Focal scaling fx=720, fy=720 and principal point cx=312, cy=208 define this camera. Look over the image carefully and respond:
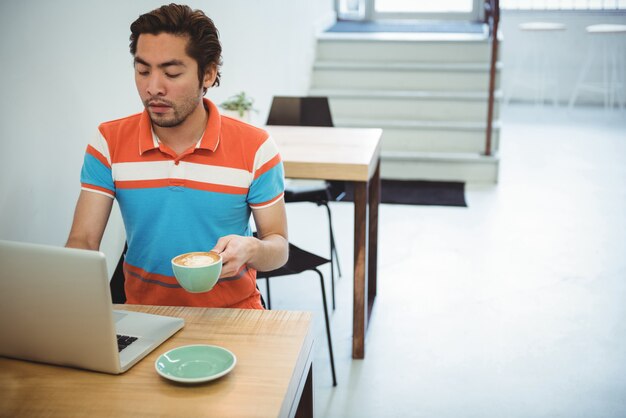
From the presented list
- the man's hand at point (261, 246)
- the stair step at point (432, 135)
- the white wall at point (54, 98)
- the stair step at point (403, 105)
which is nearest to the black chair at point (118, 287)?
the white wall at point (54, 98)

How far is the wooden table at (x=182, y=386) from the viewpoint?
100cm

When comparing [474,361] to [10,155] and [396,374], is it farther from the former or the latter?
[10,155]

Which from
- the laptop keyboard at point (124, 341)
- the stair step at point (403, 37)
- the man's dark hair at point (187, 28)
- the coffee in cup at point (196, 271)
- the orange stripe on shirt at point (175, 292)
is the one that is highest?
the man's dark hair at point (187, 28)

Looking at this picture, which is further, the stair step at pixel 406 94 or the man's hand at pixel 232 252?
the stair step at pixel 406 94

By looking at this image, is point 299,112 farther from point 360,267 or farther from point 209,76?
point 209,76

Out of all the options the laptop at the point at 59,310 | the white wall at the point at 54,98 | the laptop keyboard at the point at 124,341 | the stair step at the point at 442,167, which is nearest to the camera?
the laptop at the point at 59,310

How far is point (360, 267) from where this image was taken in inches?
98.4

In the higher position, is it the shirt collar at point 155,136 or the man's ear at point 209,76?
the man's ear at point 209,76

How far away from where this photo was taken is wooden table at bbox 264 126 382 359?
7.77 feet

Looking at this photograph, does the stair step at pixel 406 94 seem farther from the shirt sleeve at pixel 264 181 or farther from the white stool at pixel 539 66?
the shirt sleeve at pixel 264 181

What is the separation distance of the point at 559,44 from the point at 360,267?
6.48 meters

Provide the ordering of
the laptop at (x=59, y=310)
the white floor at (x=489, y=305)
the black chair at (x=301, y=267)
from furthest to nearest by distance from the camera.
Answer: the white floor at (x=489, y=305) → the black chair at (x=301, y=267) → the laptop at (x=59, y=310)

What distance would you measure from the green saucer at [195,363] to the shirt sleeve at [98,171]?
1.79ft

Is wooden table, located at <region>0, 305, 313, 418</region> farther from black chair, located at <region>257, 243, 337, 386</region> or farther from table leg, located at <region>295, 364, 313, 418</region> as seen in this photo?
black chair, located at <region>257, 243, 337, 386</region>
